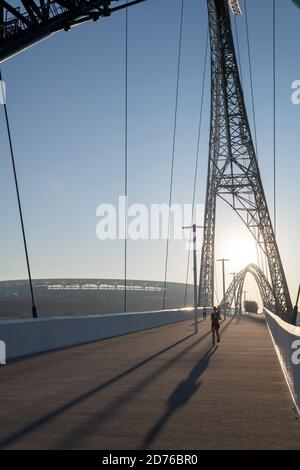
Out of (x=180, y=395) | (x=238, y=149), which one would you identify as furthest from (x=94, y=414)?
(x=238, y=149)

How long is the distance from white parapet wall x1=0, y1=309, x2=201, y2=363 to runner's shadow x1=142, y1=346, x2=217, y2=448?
566 centimetres

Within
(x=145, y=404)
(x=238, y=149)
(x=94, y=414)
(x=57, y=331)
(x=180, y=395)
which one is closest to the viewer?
(x=94, y=414)

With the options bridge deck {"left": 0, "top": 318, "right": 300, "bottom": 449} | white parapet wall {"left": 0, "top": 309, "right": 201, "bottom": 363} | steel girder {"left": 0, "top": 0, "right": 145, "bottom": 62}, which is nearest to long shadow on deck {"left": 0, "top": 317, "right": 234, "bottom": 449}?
bridge deck {"left": 0, "top": 318, "right": 300, "bottom": 449}

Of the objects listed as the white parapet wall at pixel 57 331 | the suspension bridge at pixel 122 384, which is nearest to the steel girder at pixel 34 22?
the suspension bridge at pixel 122 384

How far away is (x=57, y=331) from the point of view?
19.6 metres

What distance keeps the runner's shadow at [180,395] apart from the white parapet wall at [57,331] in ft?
18.6

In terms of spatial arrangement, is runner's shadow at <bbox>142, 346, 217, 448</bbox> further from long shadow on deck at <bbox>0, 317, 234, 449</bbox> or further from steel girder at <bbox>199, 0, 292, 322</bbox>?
steel girder at <bbox>199, 0, 292, 322</bbox>

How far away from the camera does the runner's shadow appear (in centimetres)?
683

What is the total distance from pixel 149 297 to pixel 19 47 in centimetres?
16811

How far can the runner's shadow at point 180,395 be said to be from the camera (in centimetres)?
683

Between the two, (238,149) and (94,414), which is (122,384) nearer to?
(94,414)

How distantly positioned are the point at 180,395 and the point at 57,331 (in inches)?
418

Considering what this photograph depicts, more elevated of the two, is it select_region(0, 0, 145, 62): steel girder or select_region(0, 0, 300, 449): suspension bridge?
select_region(0, 0, 145, 62): steel girder
